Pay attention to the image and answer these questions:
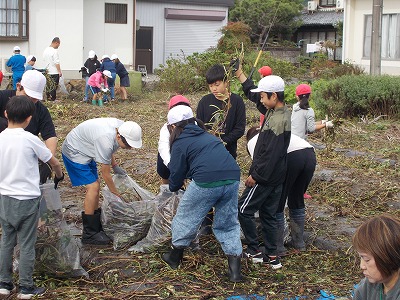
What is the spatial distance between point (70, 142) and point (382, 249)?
12.2 ft

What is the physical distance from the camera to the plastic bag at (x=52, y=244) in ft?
15.9

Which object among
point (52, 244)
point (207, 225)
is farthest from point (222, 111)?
→ point (52, 244)

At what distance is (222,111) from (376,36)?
10.8 meters

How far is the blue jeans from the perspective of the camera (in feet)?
16.0

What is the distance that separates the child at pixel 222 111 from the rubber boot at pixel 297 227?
91 cm

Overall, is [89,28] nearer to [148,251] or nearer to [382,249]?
[148,251]

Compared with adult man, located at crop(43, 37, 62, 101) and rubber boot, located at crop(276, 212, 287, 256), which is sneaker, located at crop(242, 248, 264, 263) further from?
adult man, located at crop(43, 37, 62, 101)

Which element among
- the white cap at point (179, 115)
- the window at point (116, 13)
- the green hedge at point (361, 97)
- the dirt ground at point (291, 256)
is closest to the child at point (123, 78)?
the green hedge at point (361, 97)

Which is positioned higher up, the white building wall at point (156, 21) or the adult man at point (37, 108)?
the white building wall at point (156, 21)

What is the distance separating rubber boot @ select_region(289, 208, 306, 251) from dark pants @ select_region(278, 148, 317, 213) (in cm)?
18

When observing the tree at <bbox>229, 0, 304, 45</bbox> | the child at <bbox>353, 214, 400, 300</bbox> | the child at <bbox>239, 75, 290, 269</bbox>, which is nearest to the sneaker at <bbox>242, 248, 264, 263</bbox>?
the child at <bbox>239, 75, 290, 269</bbox>

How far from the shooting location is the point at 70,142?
18.6ft

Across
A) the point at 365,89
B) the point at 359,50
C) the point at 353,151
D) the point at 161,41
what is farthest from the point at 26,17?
the point at 353,151

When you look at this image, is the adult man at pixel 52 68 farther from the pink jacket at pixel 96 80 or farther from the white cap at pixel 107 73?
the white cap at pixel 107 73
